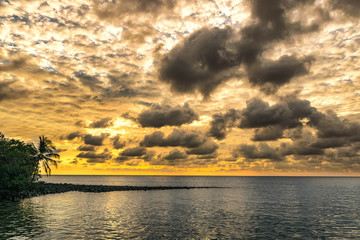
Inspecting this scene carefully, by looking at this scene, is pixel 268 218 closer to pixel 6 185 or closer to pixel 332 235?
pixel 332 235

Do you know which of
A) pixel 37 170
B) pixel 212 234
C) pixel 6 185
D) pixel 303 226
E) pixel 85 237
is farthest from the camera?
pixel 37 170

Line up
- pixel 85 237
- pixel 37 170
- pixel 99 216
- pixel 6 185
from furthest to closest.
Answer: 1. pixel 37 170
2. pixel 6 185
3. pixel 99 216
4. pixel 85 237

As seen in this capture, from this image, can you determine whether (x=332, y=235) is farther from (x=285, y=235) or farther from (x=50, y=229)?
(x=50, y=229)

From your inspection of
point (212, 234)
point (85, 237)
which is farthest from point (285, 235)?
point (85, 237)

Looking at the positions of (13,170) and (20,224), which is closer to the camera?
(20,224)

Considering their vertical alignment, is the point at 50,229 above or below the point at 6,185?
below

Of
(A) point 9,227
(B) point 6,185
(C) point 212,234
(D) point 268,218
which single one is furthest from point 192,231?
(B) point 6,185

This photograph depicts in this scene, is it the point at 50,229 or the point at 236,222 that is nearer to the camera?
the point at 50,229

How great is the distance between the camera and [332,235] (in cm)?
3272

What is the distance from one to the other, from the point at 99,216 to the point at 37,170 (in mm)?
34911

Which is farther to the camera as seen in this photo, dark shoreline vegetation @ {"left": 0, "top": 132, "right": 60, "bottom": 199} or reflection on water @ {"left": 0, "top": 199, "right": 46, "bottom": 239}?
dark shoreline vegetation @ {"left": 0, "top": 132, "right": 60, "bottom": 199}

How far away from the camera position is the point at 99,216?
43562mm

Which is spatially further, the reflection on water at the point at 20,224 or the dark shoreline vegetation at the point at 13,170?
the dark shoreline vegetation at the point at 13,170

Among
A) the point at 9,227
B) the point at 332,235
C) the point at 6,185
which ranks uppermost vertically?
the point at 6,185
